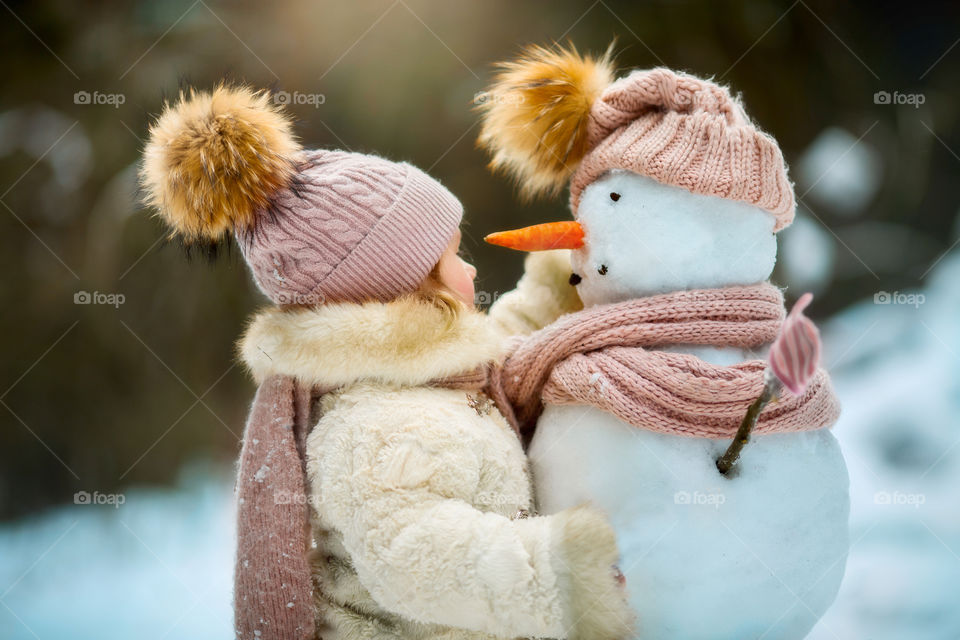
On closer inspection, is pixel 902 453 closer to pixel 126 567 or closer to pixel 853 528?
pixel 853 528

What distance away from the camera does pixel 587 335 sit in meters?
0.82

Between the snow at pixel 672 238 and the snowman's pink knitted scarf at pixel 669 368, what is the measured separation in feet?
0.09

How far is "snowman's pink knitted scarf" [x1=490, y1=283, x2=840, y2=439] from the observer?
75 centimetres

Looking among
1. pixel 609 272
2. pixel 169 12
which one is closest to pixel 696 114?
pixel 609 272

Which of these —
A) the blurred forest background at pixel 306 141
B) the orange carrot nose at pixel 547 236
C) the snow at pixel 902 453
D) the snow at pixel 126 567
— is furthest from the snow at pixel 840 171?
the snow at pixel 126 567

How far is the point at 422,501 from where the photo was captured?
694 millimetres

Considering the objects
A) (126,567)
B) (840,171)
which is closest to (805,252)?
(840,171)

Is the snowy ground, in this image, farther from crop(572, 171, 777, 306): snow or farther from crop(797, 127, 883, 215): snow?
crop(572, 171, 777, 306): snow

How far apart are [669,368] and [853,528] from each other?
980mm

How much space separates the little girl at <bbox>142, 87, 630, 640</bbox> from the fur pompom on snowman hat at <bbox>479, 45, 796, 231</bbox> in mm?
164

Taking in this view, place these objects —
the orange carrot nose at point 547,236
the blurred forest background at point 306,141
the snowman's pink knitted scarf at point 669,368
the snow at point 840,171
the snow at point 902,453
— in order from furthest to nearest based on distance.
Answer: the snow at point 840,171 < the blurred forest background at point 306,141 < the snow at point 902,453 < the orange carrot nose at point 547,236 < the snowman's pink knitted scarf at point 669,368

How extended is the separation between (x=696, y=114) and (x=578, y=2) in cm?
80

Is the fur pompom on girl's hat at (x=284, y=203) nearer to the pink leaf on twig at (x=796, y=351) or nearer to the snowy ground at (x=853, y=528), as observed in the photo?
the pink leaf on twig at (x=796, y=351)

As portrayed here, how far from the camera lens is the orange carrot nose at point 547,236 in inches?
34.3
